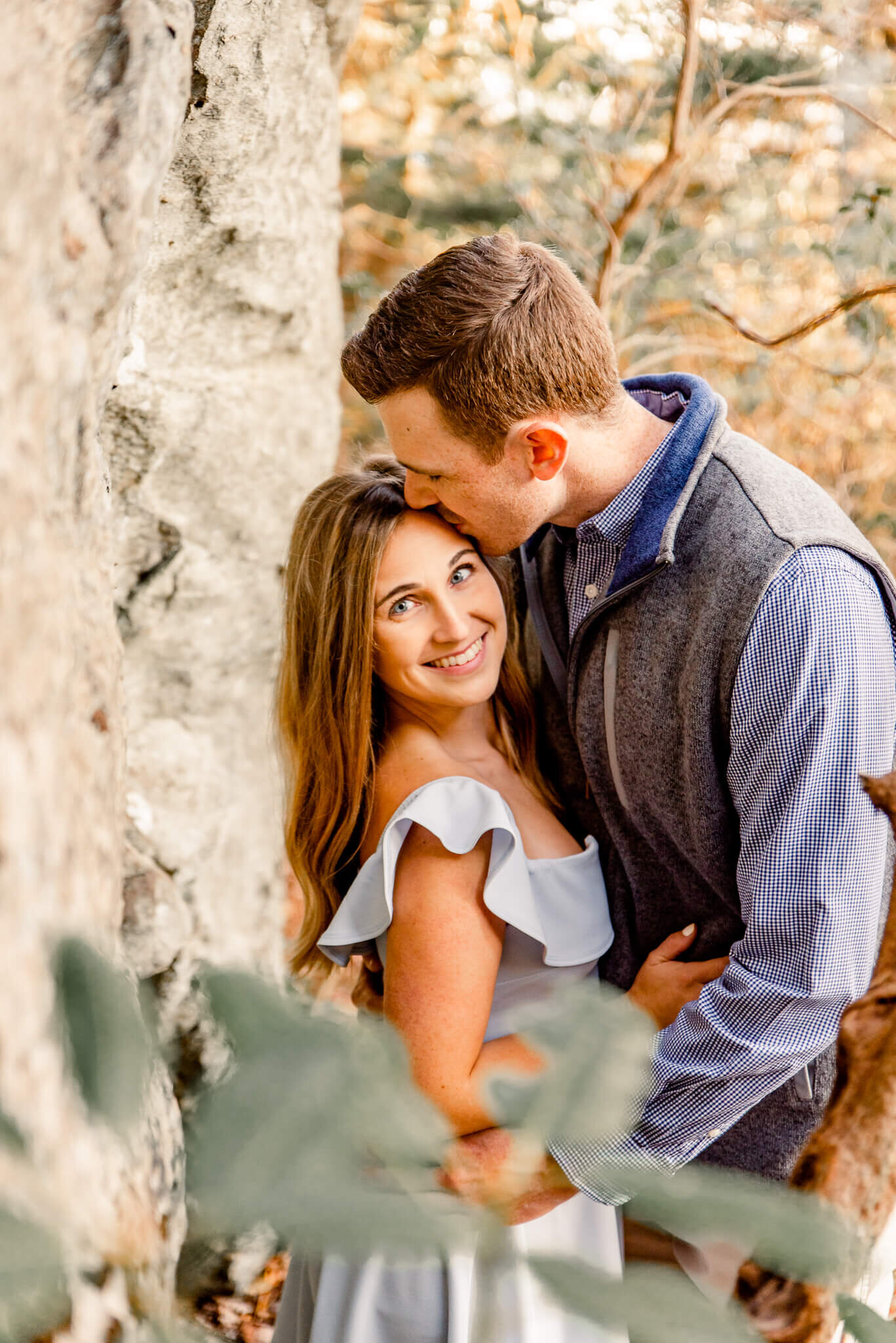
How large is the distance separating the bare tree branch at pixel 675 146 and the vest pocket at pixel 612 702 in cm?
249

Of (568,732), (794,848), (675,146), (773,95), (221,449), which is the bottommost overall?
(568,732)

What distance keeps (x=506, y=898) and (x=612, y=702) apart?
41 centimetres

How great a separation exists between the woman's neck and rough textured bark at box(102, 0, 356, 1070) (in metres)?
0.59

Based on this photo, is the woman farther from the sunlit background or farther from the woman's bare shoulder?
the sunlit background

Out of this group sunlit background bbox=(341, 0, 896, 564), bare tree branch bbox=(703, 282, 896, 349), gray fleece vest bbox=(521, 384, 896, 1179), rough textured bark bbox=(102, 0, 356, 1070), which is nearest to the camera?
gray fleece vest bbox=(521, 384, 896, 1179)

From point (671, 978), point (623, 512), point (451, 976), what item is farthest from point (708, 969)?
point (623, 512)

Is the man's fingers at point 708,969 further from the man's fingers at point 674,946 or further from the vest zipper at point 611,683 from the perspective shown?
the vest zipper at point 611,683

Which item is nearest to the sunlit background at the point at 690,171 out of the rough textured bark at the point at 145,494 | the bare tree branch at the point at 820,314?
the bare tree branch at the point at 820,314

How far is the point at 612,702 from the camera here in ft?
6.37

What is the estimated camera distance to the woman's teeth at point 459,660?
2014 millimetres

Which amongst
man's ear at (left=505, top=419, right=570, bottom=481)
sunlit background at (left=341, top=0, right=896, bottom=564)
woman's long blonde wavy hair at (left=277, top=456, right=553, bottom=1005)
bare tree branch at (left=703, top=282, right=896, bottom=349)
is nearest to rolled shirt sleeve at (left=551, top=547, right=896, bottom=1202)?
man's ear at (left=505, top=419, right=570, bottom=481)

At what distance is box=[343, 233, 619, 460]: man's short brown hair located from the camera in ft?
6.30

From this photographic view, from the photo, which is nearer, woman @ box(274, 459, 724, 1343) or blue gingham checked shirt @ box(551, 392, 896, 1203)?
blue gingham checked shirt @ box(551, 392, 896, 1203)

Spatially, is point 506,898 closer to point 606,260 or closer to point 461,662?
point 461,662
